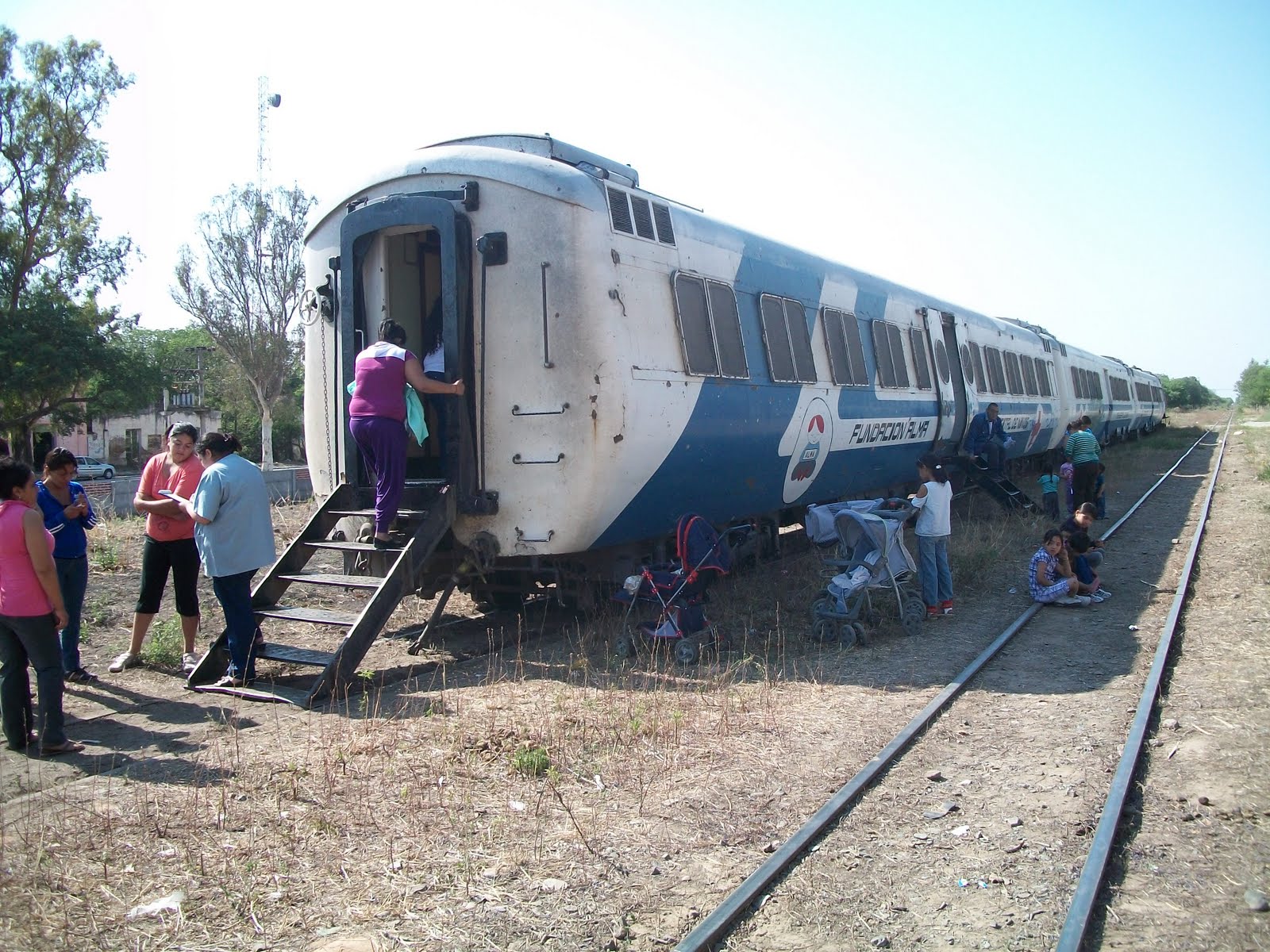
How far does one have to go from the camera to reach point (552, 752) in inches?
210

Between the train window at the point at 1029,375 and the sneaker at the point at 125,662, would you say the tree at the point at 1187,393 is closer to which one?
the train window at the point at 1029,375

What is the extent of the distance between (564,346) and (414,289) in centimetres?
213

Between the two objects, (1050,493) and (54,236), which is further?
(54,236)

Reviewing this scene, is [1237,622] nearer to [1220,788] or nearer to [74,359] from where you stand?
[1220,788]

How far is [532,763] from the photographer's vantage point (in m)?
5.08

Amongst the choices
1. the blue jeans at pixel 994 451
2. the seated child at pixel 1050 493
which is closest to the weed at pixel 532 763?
the blue jeans at pixel 994 451

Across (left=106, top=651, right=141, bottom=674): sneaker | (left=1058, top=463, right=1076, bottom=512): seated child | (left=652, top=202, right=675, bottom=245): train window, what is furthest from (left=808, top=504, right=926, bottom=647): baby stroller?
(left=1058, top=463, right=1076, bottom=512): seated child

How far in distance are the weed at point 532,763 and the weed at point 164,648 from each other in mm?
3501

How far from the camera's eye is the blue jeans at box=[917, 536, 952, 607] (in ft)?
29.3

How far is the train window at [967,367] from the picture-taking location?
1541 centimetres

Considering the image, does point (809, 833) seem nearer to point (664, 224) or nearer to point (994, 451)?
point (664, 224)

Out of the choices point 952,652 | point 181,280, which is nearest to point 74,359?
point 181,280

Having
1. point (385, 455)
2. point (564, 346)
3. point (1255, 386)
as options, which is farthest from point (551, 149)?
point (1255, 386)

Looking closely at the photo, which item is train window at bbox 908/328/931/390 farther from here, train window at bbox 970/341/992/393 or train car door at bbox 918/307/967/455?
train window at bbox 970/341/992/393
